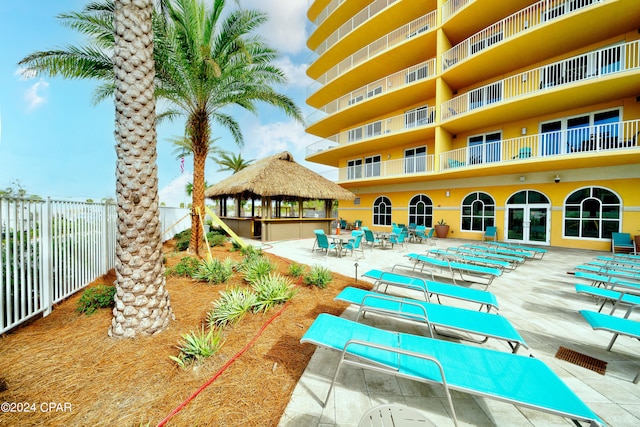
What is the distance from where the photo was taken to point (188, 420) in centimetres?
194

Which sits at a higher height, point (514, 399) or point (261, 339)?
point (514, 399)

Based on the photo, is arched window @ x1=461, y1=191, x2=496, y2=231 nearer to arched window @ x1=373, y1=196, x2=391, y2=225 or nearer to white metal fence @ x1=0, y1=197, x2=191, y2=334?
arched window @ x1=373, y1=196, x2=391, y2=225

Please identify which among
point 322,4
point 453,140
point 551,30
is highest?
point 322,4

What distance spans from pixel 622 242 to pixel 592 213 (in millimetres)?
1787

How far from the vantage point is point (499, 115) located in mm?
12625

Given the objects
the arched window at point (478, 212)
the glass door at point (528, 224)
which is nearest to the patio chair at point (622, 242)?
the glass door at point (528, 224)

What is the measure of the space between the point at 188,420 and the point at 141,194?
2773 millimetres

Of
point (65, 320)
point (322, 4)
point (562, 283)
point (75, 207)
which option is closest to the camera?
point (65, 320)

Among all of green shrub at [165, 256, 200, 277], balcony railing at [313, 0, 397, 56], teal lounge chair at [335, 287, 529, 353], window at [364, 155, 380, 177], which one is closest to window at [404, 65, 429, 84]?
balcony railing at [313, 0, 397, 56]

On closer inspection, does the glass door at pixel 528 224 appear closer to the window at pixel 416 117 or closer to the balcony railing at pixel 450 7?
the window at pixel 416 117

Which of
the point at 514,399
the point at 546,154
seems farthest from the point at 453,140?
the point at 514,399

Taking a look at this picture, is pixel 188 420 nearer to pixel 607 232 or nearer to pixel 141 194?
pixel 141 194

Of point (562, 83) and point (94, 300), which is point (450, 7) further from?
point (94, 300)

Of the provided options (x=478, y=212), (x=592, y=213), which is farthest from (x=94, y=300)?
(x=592, y=213)
